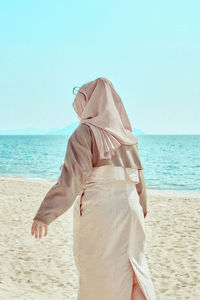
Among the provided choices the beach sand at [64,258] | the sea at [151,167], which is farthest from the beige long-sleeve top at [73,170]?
the sea at [151,167]

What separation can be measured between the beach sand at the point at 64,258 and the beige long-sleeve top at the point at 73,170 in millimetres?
2161

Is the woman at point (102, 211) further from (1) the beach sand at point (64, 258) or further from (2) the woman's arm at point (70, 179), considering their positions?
(1) the beach sand at point (64, 258)

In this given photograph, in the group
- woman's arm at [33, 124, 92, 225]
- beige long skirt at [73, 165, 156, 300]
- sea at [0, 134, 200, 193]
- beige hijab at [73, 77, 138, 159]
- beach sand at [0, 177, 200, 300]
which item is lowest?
sea at [0, 134, 200, 193]

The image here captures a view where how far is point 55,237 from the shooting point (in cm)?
631

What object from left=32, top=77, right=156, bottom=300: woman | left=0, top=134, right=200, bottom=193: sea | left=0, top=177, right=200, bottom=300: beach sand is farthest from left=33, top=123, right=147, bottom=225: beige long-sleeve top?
left=0, top=134, right=200, bottom=193: sea

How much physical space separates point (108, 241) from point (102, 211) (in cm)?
17

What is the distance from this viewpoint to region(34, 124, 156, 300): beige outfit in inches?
80.8

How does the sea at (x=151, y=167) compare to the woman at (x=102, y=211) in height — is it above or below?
below

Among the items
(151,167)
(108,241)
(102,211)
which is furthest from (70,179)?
(151,167)

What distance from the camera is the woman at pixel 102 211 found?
2.04 meters

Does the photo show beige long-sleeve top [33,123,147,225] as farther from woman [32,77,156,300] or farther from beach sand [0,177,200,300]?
beach sand [0,177,200,300]

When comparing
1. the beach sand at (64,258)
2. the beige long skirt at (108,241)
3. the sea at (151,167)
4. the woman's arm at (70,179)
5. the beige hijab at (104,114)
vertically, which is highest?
the beige hijab at (104,114)

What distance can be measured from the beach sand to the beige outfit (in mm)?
1974

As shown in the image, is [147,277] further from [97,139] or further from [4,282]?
[4,282]
